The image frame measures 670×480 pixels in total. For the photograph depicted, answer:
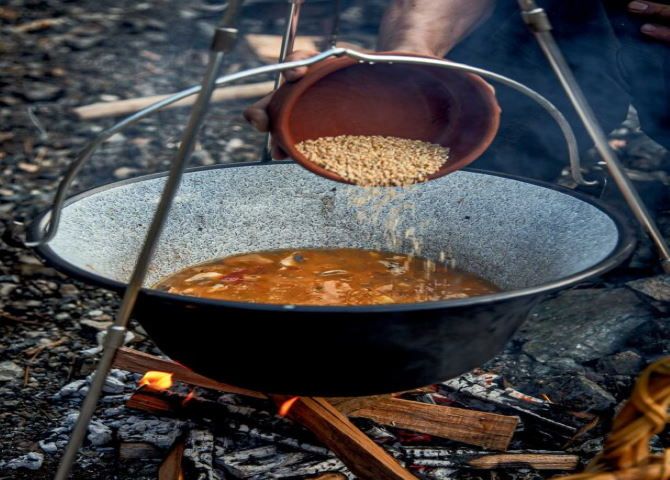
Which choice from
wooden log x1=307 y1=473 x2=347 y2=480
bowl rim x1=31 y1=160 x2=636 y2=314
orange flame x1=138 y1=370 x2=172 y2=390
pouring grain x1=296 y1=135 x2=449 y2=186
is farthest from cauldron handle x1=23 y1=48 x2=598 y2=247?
wooden log x1=307 y1=473 x2=347 y2=480

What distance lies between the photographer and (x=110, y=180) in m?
4.13

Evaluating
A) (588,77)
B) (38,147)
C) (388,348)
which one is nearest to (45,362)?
(388,348)

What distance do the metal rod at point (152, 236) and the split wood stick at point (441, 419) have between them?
784 mm

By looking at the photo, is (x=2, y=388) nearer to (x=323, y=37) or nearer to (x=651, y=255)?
(x=651, y=255)

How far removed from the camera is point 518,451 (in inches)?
86.4

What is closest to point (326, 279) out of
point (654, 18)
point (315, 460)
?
point (315, 460)

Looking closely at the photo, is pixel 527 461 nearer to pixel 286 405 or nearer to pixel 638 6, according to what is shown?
pixel 286 405

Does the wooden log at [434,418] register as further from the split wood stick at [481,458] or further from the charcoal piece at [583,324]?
the charcoal piece at [583,324]

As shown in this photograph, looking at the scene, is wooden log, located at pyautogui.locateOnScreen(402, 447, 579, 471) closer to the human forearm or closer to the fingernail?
the human forearm

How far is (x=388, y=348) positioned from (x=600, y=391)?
3.71 feet

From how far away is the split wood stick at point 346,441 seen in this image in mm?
1909

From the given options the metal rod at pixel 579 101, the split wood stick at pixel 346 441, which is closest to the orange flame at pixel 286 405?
the split wood stick at pixel 346 441

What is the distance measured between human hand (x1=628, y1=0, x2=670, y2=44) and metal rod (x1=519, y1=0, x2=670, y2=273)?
1207 mm

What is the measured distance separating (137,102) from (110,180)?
72 cm
